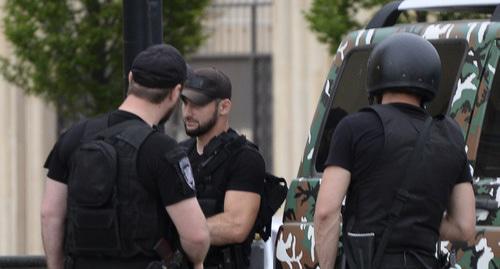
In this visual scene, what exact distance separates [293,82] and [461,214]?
1461cm

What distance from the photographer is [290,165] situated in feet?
68.9

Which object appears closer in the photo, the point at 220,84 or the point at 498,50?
the point at 498,50

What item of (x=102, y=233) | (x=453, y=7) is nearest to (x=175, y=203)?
(x=102, y=233)

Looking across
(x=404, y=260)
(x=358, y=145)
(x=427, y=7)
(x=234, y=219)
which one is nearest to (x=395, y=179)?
(x=358, y=145)

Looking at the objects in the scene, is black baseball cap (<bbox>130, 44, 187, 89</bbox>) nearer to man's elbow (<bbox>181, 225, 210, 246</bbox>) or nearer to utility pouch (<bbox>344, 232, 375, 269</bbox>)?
man's elbow (<bbox>181, 225, 210, 246</bbox>)

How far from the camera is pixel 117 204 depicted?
6.19 meters

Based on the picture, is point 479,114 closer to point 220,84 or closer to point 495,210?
point 495,210

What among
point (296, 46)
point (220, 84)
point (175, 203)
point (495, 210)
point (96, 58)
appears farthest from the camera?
point (296, 46)

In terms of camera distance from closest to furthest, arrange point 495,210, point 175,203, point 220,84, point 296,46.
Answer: point 175,203, point 495,210, point 220,84, point 296,46

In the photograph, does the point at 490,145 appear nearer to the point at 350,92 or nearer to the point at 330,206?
the point at 350,92

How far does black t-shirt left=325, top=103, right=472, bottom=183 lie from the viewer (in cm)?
620

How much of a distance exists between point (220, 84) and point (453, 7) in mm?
1098

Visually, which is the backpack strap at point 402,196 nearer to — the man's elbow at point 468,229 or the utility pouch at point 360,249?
the utility pouch at point 360,249

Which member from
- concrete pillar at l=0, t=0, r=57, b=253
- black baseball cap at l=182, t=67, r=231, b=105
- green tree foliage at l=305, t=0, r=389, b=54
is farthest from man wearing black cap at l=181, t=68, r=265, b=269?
concrete pillar at l=0, t=0, r=57, b=253
